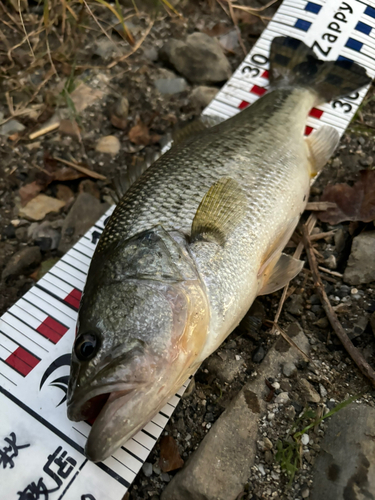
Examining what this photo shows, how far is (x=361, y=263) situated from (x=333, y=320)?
48 cm

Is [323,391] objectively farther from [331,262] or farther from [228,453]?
[331,262]

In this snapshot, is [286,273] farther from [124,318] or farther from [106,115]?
[106,115]

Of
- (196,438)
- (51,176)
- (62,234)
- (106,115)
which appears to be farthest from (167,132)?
(196,438)

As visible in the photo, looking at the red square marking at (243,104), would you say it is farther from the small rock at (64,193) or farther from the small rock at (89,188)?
the small rock at (64,193)

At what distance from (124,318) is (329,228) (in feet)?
6.26

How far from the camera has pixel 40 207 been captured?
127 inches

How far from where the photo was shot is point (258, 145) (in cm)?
256

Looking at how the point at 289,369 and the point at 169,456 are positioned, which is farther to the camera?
the point at 289,369

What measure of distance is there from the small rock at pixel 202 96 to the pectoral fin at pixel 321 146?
1.21 meters

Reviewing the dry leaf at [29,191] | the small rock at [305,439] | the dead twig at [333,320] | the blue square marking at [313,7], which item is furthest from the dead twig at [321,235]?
the blue square marking at [313,7]

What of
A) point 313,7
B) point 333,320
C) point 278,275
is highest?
point 313,7

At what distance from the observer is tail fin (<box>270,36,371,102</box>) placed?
11.0 feet

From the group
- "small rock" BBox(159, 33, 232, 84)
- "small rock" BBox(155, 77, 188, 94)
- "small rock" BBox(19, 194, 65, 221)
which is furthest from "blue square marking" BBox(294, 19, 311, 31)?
"small rock" BBox(19, 194, 65, 221)

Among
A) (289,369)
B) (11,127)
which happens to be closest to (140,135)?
(11,127)
